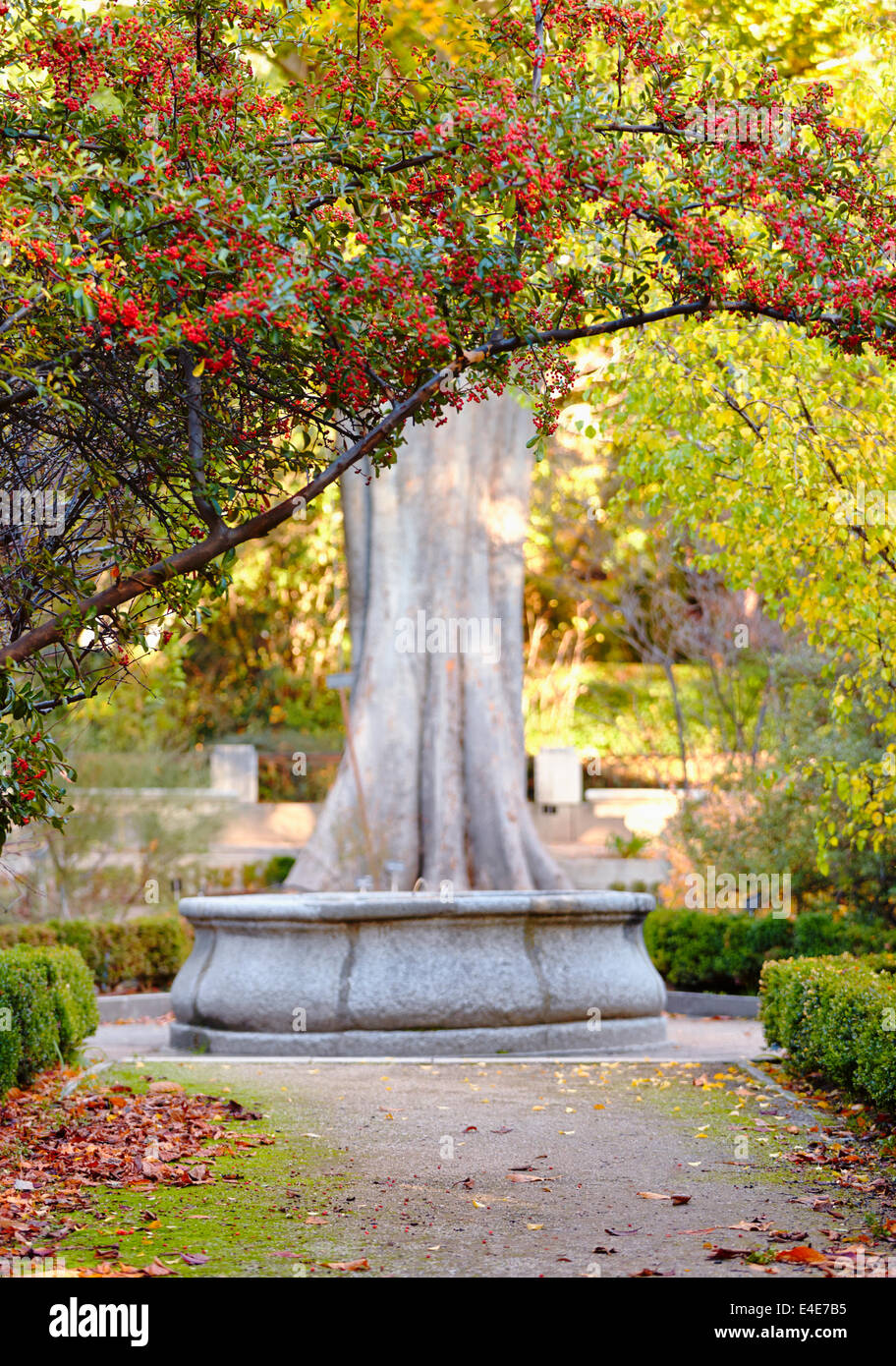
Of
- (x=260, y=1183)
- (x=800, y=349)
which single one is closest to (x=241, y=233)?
(x=260, y=1183)

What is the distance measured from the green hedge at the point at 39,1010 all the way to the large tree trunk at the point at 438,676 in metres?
6.04

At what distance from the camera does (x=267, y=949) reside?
940 centimetres

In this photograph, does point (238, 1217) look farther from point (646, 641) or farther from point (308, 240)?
point (646, 641)

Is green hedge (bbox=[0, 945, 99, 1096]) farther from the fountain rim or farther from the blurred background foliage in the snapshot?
the blurred background foliage

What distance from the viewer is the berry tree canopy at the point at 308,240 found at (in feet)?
14.9

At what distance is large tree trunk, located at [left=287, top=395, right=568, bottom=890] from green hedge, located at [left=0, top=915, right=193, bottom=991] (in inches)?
66.5

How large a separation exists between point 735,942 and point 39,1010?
23.2 ft

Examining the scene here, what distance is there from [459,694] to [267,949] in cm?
632

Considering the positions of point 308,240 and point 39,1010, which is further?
point 39,1010

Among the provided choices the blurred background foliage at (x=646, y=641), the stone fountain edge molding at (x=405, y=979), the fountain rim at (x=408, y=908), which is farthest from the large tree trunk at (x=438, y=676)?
the stone fountain edge molding at (x=405, y=979)

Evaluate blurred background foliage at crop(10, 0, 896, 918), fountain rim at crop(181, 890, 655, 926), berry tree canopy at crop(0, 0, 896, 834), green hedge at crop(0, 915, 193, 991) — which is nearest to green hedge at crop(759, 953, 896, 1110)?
blurred background foliage at crop(10, 0, 896, 918)

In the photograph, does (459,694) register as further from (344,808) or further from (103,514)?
(103,514)

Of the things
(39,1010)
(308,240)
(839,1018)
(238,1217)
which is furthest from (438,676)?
(308,240)

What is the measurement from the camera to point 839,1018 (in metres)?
7.31
